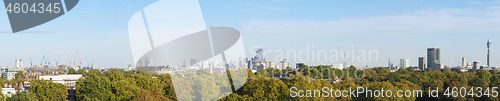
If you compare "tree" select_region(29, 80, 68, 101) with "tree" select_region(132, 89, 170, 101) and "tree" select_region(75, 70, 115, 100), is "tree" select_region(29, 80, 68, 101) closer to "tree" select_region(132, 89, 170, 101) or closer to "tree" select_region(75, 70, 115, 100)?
"tree" select_region(75, 70, 115, 100)

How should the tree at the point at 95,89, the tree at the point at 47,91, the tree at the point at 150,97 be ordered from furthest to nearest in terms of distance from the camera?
the tree at the point at 95,89
the tree at the point at 47,91
the tree at the point at 150,97

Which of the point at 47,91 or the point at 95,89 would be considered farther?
the point at 95,89

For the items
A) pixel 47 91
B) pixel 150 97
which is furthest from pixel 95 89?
pixel 150 97

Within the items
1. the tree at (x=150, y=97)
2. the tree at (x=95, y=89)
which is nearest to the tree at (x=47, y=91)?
the tree at (x=95, y=89)

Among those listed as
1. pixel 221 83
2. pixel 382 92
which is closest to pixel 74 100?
pixel 221 83

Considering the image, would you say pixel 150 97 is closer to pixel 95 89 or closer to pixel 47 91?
pixel 95 89

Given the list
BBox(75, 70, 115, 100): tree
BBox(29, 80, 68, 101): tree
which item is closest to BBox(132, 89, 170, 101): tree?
BBox(75, 70, 115, 100): tree

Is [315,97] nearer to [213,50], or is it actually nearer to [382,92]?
[382,92]

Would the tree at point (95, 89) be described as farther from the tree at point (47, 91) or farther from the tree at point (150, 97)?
the tree at point (150, 97)

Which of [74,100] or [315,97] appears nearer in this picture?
[315,97]
